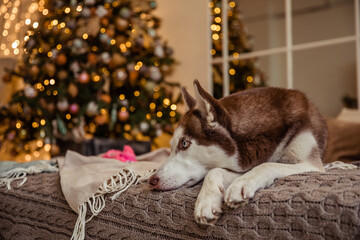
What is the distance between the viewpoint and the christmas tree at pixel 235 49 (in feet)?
11.6

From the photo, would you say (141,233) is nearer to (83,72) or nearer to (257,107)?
(257,107)

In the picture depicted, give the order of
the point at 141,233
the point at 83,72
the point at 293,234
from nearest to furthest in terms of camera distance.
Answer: the point at 293,234 < the point at 141,233 < the point at 83,72

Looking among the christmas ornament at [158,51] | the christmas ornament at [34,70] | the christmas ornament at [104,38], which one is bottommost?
the christmas ornament at [34,70]

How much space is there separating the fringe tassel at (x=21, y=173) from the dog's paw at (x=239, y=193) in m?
1.05

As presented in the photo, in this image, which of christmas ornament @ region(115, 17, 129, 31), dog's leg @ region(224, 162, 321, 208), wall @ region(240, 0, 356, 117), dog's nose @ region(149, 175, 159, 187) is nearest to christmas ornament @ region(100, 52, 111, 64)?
christmas ornament @ region(115, 17, 129, 31)

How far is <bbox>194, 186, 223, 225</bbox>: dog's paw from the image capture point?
98 centimetres

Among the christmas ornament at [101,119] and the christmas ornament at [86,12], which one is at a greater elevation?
the christmas ornament at [86,12]

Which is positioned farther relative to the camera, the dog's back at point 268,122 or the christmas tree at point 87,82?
the christmas tree at point 87,82

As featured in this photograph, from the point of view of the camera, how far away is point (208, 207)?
99 centimetres

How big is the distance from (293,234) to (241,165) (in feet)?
1.25

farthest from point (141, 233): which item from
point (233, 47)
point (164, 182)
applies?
point (233, 47)

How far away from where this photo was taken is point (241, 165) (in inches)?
48.6

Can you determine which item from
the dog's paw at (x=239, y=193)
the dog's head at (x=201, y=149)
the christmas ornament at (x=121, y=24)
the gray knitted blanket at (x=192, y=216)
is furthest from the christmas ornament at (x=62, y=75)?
the dog's paw at (x=239, y=193)

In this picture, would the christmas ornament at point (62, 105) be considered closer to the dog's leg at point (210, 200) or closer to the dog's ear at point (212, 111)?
the dog's ear at point (212, 111)
